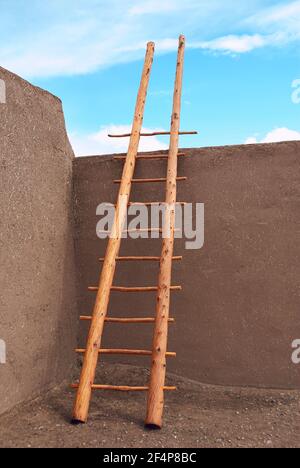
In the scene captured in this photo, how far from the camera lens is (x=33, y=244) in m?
3.62

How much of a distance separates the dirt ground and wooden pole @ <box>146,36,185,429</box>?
14 cm

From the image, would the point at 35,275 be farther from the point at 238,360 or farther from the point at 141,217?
the point at 238,360

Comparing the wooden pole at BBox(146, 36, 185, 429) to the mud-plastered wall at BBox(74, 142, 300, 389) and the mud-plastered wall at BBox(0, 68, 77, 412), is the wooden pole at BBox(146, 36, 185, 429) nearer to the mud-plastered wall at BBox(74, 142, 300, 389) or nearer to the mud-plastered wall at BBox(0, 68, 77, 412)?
the mud-plastered wall at BBox(74, 142, 300, 389)

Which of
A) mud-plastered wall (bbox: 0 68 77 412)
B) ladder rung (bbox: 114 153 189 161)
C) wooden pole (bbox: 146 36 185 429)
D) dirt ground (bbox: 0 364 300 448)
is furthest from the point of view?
ladder rung (bbox: 114 153 189 161)

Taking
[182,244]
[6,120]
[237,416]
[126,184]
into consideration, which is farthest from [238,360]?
[6,120]

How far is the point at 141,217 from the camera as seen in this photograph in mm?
4129

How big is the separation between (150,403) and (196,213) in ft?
5.29

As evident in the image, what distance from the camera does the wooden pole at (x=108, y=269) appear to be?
3.07 m

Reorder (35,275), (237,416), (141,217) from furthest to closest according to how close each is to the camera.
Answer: (141,217), (35,275), (237,416)

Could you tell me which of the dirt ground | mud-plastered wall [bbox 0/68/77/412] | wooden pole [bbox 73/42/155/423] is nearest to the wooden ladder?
wooden pole [bbox 73/42/155/423]

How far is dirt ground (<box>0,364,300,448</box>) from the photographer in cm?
280

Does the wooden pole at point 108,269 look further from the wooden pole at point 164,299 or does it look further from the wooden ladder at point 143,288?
the wooden pole at point 164,299

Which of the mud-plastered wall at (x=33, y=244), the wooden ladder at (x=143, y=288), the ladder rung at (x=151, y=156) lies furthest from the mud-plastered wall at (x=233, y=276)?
the mud-plastered wall at (x=33, y=244)

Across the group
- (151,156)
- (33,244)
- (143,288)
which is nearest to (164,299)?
(143,288)
